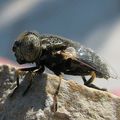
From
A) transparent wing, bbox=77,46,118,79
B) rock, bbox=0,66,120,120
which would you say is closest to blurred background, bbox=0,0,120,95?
transparent wing, bbox=77,46,118,79

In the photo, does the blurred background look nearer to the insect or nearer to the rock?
the insect

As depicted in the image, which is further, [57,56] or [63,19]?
[63,19]

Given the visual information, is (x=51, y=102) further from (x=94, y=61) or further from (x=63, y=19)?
(x=63, y=19)

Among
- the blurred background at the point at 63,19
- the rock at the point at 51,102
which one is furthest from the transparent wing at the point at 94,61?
the blurred background at the point at 63,19

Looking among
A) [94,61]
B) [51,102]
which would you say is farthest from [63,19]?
[51,102]

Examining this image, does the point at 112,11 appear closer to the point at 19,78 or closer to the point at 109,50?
the point at 109,50

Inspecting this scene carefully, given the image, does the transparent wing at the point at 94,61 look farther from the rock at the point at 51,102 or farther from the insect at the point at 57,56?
the rock at the point at 51,102
